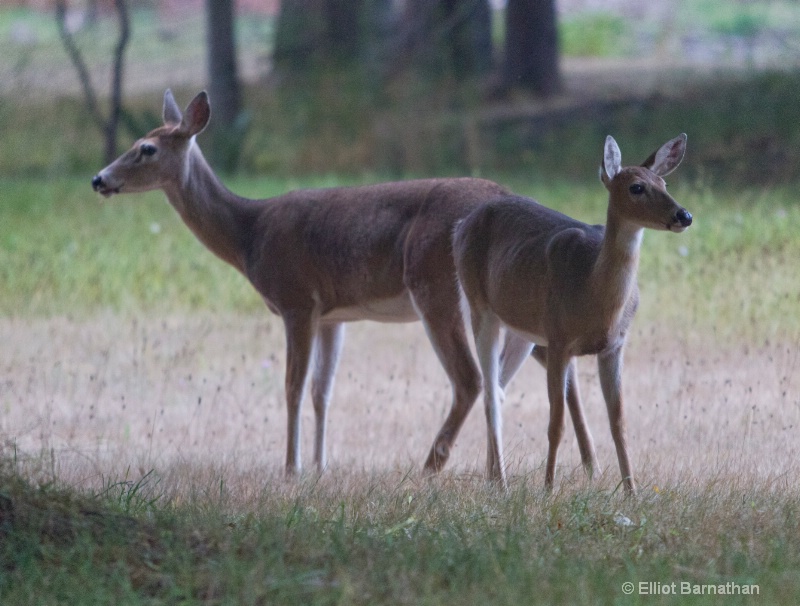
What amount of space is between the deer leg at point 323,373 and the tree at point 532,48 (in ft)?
43.5

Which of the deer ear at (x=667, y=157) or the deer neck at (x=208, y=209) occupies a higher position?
the deer ear at (x=667, y=157)

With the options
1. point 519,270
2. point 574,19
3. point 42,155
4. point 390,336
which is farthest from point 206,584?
point 574,19

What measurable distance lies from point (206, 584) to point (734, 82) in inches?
626

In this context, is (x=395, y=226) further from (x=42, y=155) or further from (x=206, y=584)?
(x=42, y=155)

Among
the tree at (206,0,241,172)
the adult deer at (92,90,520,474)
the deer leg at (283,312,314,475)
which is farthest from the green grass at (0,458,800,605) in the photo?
the tree at (206,0,241,172)

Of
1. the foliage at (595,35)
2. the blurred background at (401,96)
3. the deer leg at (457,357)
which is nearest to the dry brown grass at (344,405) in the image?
the deer leg at (457,357)

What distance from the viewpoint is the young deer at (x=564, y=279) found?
5613mm

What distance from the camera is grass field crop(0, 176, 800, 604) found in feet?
14.9

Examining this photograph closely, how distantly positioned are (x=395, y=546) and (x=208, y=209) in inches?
143

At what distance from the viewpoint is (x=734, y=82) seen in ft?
62.2

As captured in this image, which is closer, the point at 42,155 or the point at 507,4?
the point at 42,155

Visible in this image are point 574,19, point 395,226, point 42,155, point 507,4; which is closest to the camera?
point 395,226

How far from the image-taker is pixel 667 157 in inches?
225

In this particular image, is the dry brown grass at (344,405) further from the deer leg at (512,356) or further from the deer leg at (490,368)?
the deer leg at (512,356)
